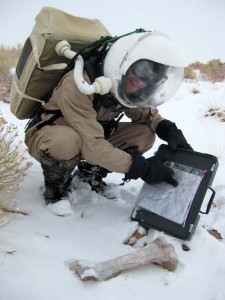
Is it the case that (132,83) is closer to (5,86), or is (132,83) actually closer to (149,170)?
(149,170)

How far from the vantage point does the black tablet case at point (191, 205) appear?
2.02 meters

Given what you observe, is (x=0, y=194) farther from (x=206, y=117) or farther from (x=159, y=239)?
(x=206, y=117)

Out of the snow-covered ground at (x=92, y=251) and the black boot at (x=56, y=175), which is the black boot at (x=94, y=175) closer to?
the snow-covered ground at (x=92, y=251)

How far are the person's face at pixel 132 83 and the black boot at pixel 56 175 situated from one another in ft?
1.76

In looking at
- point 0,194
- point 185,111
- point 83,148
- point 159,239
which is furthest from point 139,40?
point 185,111

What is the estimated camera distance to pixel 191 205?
6.79 feet

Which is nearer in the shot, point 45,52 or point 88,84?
point 88,84

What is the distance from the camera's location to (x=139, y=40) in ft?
6.55

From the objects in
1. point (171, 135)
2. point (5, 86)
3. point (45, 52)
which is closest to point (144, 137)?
point (171, 135)

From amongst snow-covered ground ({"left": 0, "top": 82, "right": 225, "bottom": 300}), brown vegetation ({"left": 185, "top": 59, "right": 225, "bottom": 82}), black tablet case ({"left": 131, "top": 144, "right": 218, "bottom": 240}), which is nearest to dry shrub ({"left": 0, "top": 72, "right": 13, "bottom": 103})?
snow-covered ground ({"left": 0, "top": 82, "right": 225, "bottom": 300})

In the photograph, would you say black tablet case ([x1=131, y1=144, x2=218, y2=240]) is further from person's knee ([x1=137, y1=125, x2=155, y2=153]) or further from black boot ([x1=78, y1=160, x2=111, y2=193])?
black boot ([x1=78, y1=160, x2=111, y2=193])

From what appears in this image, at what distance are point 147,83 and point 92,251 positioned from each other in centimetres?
96

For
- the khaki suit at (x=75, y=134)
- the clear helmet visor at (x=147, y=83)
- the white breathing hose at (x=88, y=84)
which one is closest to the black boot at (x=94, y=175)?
the khaki suit at (x=75, y=134)

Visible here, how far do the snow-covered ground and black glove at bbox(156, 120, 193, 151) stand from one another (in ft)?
1.57
